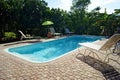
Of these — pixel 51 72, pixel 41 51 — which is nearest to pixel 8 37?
pixel 41 51

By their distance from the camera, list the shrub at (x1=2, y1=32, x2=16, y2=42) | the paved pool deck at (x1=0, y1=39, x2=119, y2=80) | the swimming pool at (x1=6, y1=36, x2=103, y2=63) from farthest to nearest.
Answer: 1. the shrub at (x1=2, y1=32, x2=16, y2=42)
2. the swimming pool at (x1=6, y1=36, x2=103, y2=63)
3. the paved pool deck at (x1=0, y1=39, x2=119, y2=80)

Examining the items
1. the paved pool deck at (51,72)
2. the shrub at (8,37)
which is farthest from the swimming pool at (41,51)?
the paved pool deck at (51,72)

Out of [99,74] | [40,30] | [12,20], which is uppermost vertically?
[12,20]

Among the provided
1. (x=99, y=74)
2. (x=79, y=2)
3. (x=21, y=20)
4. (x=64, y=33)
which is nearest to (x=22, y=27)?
(x=21, y=20)

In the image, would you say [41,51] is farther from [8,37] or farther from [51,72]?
[51,72]

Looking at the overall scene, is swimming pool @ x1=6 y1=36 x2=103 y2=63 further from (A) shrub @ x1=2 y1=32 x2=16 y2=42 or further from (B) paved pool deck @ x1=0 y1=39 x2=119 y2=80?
(B) paved pool deck @ x1=0 y1=39 x2=119 y2=80

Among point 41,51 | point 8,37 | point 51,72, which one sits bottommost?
point 41,51

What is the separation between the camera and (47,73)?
499 cm

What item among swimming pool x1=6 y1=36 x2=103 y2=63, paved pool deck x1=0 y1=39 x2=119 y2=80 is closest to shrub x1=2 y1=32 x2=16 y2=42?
swimming pool x1=6 y1=36 x2=103 y2=63

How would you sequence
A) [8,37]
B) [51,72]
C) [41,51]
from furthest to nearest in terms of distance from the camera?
[8,37]
[41,51]
[51,72]

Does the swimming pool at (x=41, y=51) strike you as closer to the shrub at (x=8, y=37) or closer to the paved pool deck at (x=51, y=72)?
the shrub at (x=8, y=37)

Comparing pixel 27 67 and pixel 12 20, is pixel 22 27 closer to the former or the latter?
pixel 12 20

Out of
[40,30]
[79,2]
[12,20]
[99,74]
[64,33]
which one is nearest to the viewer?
[99,74]

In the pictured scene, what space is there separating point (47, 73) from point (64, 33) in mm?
17591
